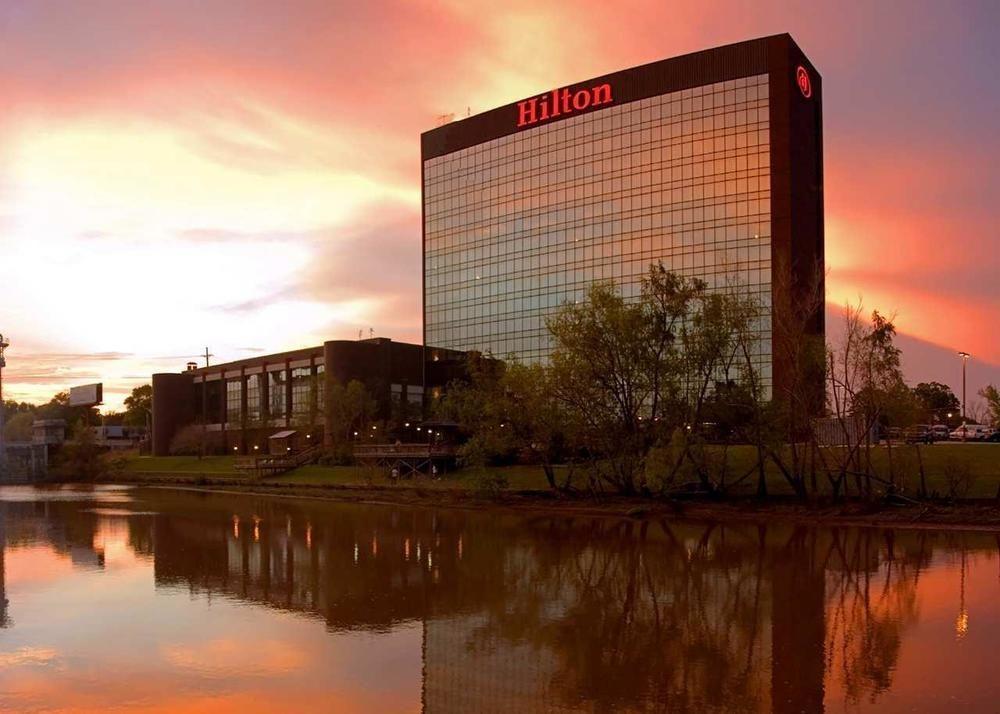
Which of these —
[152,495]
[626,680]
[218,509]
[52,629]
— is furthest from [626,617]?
[152,495]

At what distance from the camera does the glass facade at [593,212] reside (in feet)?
327

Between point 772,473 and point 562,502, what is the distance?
572 inches

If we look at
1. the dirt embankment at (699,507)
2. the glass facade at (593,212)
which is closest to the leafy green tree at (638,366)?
the dirt embankment at (699,507)

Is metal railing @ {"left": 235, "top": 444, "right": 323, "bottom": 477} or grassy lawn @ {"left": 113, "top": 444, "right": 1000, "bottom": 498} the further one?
metal railing @ {"left": 235, "top": 444, "right": 323, "bottom": 477}

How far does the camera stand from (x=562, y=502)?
198 ft

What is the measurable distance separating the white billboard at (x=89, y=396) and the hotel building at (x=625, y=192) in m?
91.4

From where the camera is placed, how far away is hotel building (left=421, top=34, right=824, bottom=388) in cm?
9762

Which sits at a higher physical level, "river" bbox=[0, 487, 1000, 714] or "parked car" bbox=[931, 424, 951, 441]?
"parked car" bbox=[931, 424, 951, 441]

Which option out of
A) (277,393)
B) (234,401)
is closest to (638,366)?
(277,393)

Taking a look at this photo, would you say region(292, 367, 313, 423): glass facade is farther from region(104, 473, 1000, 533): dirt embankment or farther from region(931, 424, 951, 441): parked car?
region(931, 424, 951, 441): parked car

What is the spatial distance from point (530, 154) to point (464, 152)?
531 inches

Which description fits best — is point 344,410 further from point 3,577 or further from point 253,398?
point 3,577

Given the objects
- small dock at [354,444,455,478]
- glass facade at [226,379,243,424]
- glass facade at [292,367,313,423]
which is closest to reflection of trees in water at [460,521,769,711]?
small dock at [354,444,455,478]

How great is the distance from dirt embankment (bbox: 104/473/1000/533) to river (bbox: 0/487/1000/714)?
156 inches
